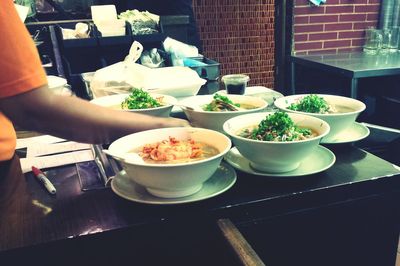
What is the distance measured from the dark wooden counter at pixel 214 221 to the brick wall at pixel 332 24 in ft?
8.39

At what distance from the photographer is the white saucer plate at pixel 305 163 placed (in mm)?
1134

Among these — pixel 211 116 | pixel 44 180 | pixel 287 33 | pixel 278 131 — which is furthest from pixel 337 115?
pixel 287 33

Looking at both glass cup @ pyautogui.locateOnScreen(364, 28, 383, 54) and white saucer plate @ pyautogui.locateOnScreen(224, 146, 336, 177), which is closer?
white saucer plate @ pyautogui.locateOnScreen(224, 146, 336, 177)

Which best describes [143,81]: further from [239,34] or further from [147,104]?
[239,34]

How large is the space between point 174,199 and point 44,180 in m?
0.44

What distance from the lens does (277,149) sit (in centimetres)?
105

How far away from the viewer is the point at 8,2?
101cm

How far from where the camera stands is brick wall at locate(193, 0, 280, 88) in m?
4.45

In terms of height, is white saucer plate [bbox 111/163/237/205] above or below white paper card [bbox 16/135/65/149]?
above

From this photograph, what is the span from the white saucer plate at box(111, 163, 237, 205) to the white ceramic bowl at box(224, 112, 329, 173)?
3.4 inches

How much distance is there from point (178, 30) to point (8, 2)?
112 inches

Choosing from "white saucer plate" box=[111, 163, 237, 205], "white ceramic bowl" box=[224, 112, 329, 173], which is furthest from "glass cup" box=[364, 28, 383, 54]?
"white saucer plate" box=[111, 163, 237, 205]

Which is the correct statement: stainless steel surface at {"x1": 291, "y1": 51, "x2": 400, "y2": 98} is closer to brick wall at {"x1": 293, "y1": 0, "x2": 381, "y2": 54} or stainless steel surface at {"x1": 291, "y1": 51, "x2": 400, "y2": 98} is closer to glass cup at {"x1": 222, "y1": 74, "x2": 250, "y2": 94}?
brick wall at {"x1": 293, "y1": 0, "x2": 381, "y2": 54}

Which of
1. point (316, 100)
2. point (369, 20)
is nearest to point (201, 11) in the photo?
point (369, 20)
